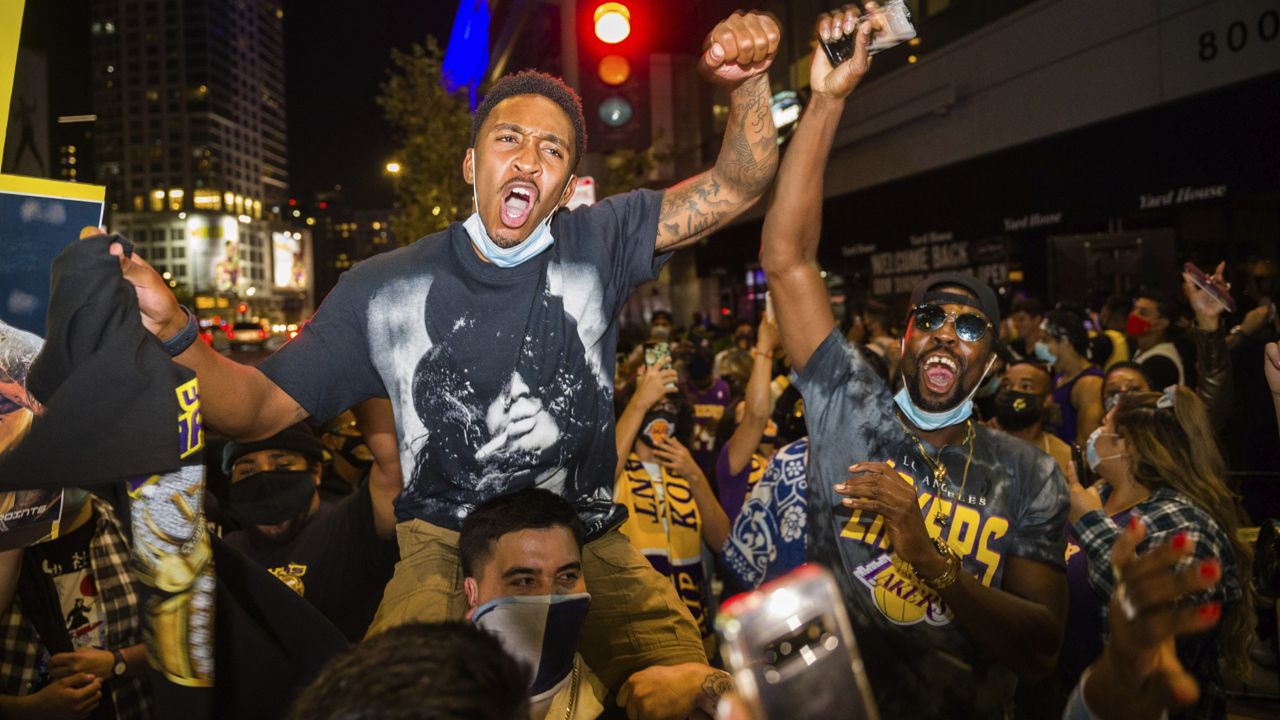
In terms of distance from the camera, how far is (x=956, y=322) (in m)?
3.75

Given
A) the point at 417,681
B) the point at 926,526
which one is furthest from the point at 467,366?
the point at 926,526

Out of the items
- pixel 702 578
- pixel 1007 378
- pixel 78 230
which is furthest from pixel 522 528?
pixel 1007 378

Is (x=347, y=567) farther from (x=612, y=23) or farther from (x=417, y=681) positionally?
(x=612, y=23)

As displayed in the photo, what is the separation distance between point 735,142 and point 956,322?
1397 millimetres

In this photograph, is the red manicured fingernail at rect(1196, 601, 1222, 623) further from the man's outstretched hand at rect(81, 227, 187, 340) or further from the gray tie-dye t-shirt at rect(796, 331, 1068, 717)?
the man's outstretched hand at rect(81, 227, 187, 340)

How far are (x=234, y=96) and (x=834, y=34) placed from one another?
199072mm

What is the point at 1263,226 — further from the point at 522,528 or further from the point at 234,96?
the point at 234,96

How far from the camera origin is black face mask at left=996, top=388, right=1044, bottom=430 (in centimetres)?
608

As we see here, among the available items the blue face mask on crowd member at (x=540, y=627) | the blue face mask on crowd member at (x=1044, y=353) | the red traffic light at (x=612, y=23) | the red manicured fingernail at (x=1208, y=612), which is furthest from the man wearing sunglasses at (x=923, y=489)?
the blue face mask on crowd member at (x=1044, y=353)

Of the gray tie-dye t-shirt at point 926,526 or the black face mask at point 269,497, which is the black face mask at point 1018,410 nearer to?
the gray tie-dye t-shirt at point 926,526

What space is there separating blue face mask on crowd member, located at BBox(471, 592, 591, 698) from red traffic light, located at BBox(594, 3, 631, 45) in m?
6.00

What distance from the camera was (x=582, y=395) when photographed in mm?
2820

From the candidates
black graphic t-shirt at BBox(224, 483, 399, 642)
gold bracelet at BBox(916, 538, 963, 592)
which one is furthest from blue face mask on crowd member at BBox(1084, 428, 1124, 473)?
black graphic t-shirt at BBox(224, 483, 399, 642)

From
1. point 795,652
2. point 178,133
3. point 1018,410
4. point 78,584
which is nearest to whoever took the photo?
point 795,652
